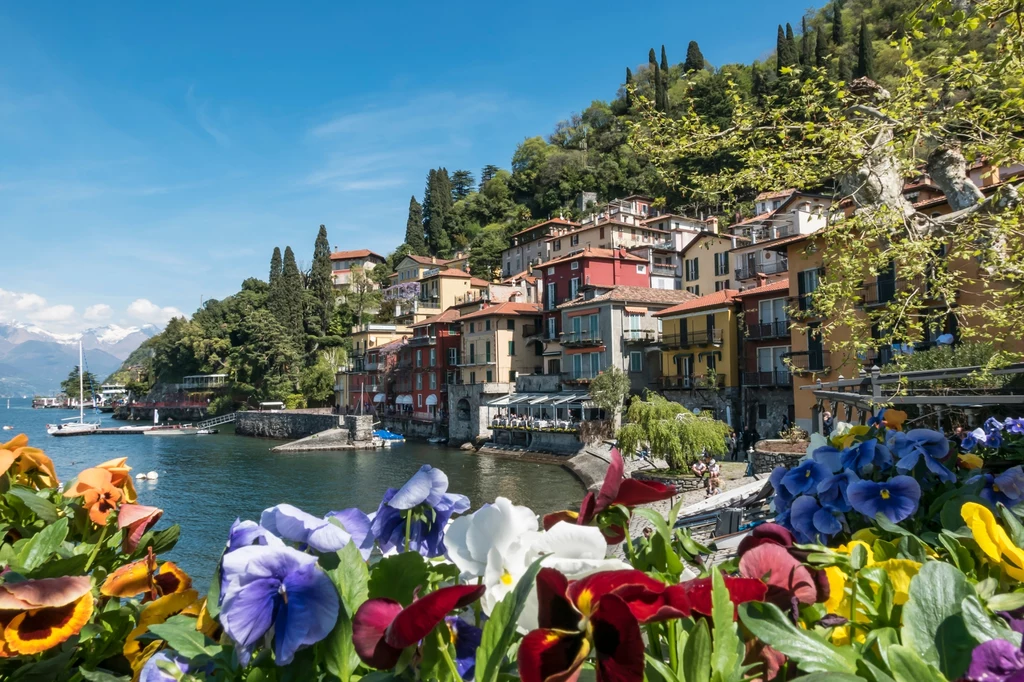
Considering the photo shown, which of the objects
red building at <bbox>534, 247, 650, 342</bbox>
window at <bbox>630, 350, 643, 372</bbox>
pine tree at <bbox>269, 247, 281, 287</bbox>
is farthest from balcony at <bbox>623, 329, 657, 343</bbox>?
pine tree at <bbox>269, 247, 281, 287</bbox>

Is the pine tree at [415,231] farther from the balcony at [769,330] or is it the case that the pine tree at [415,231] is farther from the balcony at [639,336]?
the balcony at [769,330]

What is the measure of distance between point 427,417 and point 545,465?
1933 centimetres

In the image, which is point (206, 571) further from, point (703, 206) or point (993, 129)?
point (703, 206)

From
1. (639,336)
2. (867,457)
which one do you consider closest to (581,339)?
(639,336)

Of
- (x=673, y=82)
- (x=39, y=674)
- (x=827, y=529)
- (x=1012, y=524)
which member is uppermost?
(x=673, y=82)

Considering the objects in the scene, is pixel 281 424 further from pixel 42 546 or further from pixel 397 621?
pixel 397 621

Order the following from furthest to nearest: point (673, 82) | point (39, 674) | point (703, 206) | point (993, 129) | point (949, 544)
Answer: point (673, 82) < point (703, 206) < point (993, 129) < point (39, 674) < point (949, 544)

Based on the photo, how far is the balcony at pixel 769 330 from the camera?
31.7 metres

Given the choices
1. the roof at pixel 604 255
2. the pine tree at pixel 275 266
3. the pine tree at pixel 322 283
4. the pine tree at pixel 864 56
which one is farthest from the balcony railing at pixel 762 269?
the pine tree at pixel 275 266

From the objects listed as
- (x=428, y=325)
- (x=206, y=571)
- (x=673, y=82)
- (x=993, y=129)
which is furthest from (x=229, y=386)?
(x=993, y=129)

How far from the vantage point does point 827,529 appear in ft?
5.66

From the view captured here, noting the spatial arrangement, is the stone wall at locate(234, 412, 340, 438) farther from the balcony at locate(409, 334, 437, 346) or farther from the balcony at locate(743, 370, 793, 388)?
the balcony at locate(743, 370, 793, 388)

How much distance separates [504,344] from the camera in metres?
48.3

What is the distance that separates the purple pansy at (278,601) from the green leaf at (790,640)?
1.79ft
